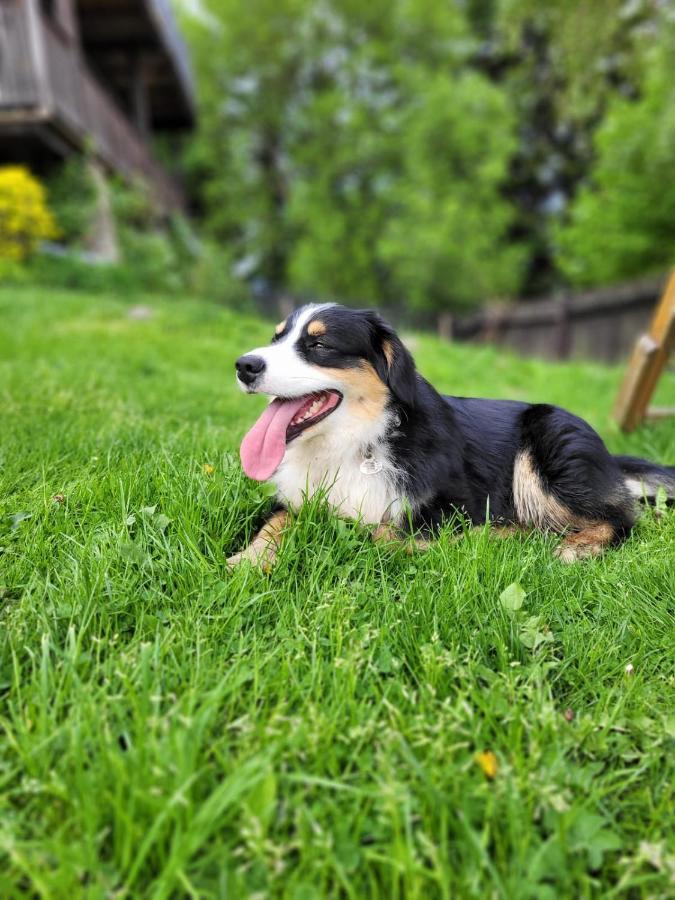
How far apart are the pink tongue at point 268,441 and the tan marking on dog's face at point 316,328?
27 centimetres

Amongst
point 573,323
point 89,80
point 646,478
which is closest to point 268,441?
point 646,478

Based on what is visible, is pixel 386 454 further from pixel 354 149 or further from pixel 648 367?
pixel 354 149

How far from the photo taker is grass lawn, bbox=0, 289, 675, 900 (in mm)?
1291

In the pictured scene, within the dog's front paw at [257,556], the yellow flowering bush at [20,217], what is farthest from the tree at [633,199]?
the dog's front paw at [257,556]

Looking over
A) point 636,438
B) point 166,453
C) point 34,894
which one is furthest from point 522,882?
point 636,438

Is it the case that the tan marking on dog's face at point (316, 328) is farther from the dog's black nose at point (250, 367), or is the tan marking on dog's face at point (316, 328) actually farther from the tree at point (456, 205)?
the tree at point (456, 205)

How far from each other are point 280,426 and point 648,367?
3276mm

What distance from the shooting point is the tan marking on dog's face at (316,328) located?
2.64 meters

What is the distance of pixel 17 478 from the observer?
275cm

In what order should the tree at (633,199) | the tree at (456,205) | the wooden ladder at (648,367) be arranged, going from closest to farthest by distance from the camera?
the wooden ladder at (648,367) < the tree at (633,199) < the tree at (456,205)

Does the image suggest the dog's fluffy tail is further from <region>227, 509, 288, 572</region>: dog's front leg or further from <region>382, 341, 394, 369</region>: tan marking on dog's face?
<region>227, 509, 288, 572</region>: dog's front leg

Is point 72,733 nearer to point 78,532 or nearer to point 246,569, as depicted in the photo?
point 246,569

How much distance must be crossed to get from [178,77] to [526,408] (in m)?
18.6

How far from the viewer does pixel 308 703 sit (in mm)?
1617
